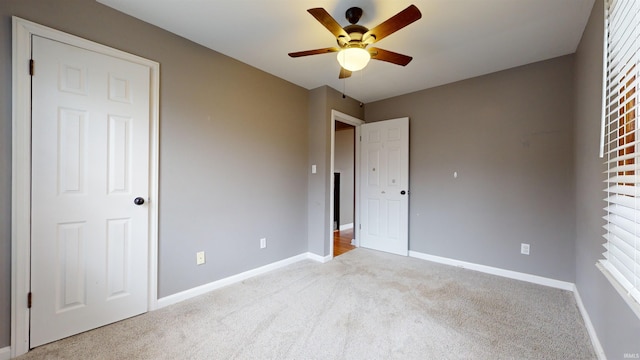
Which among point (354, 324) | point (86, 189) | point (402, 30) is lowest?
point (354, 324)

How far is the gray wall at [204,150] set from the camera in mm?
1696

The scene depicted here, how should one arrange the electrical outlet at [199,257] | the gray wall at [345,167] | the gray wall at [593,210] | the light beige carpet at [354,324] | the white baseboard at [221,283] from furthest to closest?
the gray wall at [345,167]
the electrical outlet at [199,257]
the white baseboard at [221,283]
the light beige carpet at [354,324]
the gray wall at [593,210]

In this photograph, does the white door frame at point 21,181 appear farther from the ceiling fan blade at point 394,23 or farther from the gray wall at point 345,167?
the gray wall at point 345,167

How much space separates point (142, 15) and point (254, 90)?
3.83 ft

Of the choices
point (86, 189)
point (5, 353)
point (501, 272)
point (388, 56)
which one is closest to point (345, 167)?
point (501, 272)

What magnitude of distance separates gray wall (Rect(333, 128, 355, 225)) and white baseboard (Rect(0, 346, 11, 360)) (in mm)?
4750

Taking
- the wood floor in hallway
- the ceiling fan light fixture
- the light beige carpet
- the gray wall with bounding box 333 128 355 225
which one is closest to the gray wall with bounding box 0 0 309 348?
the light beige carpet

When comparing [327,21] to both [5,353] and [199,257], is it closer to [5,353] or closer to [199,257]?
[199,257]

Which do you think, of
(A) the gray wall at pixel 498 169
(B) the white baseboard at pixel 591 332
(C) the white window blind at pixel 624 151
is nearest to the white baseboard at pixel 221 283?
(A) the gray wall at pixel 498 169

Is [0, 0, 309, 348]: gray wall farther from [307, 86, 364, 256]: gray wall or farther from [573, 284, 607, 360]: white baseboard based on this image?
[573, 284, 607, 360]: white baseboard

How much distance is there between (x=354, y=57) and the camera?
1.86m

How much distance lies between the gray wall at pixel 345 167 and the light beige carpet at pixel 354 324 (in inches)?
116

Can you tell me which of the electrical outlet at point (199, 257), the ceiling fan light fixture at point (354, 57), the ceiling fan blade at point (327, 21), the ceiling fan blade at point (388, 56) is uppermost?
the ceiling fan blade at point (327, 21)

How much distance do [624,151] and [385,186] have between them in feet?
8.52
